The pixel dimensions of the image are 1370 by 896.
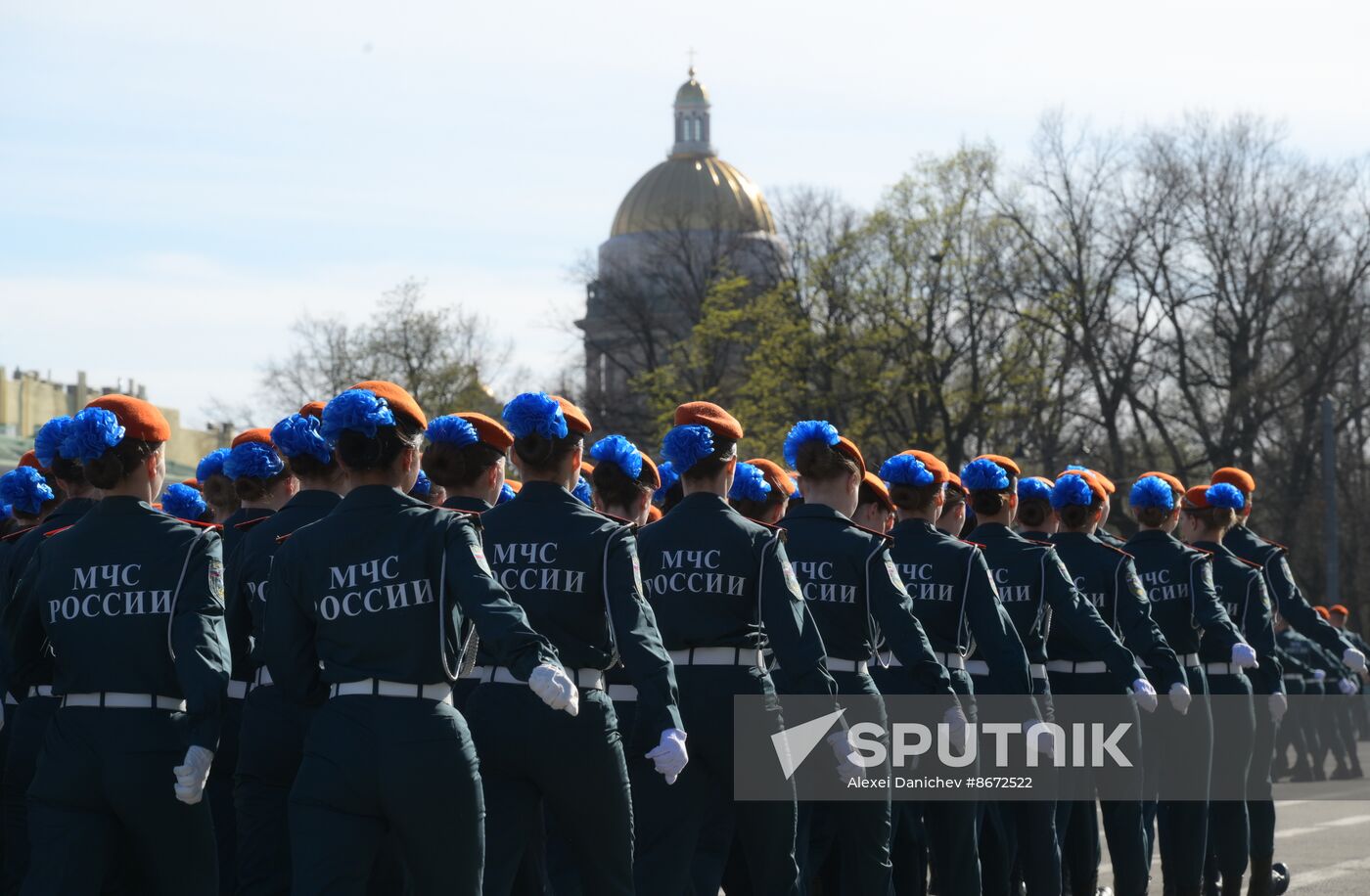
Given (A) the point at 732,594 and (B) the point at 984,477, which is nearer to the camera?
(A) the point at 732,594

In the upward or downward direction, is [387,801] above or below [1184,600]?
below

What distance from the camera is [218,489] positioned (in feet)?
28.8

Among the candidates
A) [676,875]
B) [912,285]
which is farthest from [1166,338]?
[676,875]

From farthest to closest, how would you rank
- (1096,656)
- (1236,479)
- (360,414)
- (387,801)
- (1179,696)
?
(1236,479) < (1179,696) < (1096,656) < (360,414) < (387,801)

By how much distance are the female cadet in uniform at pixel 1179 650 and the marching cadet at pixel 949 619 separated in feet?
5.23

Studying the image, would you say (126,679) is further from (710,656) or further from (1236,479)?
(1236,479)

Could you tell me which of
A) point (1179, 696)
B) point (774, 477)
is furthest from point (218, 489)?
point (1179, 696)

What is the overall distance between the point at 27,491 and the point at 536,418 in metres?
3.57

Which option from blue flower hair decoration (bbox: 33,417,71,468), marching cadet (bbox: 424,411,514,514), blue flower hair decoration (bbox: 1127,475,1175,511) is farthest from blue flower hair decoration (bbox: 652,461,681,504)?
blue flower hair decoration (bbox: 33,417,71,468)

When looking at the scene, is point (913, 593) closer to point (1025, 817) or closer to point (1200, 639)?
point (1025, 817)

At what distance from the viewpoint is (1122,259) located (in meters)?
43.7

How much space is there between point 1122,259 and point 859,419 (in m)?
6.55

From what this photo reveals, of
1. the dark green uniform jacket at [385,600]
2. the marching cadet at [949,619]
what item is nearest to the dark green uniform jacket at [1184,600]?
the marching cadet at [949,619]

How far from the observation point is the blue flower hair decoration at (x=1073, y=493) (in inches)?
413
